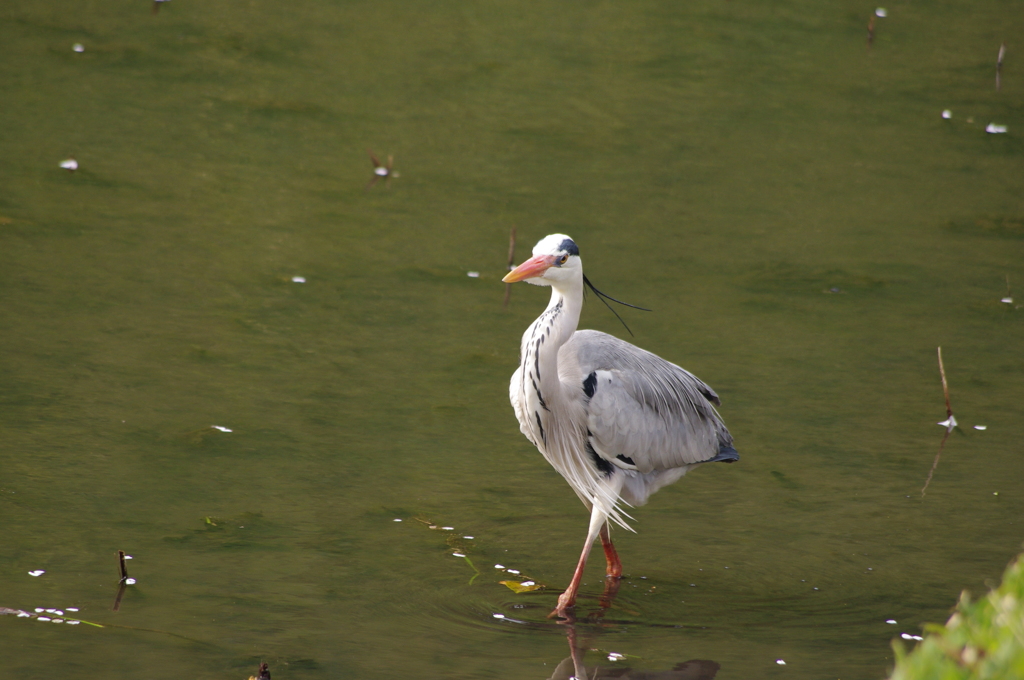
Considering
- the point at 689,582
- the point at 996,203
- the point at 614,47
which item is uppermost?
the point at 614,47

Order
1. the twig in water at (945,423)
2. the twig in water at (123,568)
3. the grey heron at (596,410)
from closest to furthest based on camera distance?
1. the twig in water at (123,568)
2. the grey heron at (596,410)
3. the twig in water at (945,423)

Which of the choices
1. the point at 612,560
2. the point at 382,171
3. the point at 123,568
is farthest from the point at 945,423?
the point at 382,171

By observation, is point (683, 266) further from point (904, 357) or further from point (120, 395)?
point (120, 395)

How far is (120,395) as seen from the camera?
580 cm

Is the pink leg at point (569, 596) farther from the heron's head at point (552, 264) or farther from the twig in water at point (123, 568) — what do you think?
the twig in water at point (123, 568)

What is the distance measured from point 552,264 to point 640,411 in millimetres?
790

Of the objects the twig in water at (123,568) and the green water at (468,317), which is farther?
the green water at (468,317)

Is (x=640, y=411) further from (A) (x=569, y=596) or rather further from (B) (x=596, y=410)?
(A) (x=569, y=596)

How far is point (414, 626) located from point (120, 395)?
224 centimetres

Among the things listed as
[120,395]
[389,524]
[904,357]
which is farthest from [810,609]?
[120,395]

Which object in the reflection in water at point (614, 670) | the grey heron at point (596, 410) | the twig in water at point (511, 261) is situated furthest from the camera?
the twig in water at point (511, 261)

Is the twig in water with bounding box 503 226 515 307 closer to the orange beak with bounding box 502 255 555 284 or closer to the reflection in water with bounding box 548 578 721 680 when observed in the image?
the orange beak with bounding box 502 255 555 284

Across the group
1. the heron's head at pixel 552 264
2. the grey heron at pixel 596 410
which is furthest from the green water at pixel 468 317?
the heron's head at pixel 552 264

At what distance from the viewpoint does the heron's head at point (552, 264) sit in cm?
454
